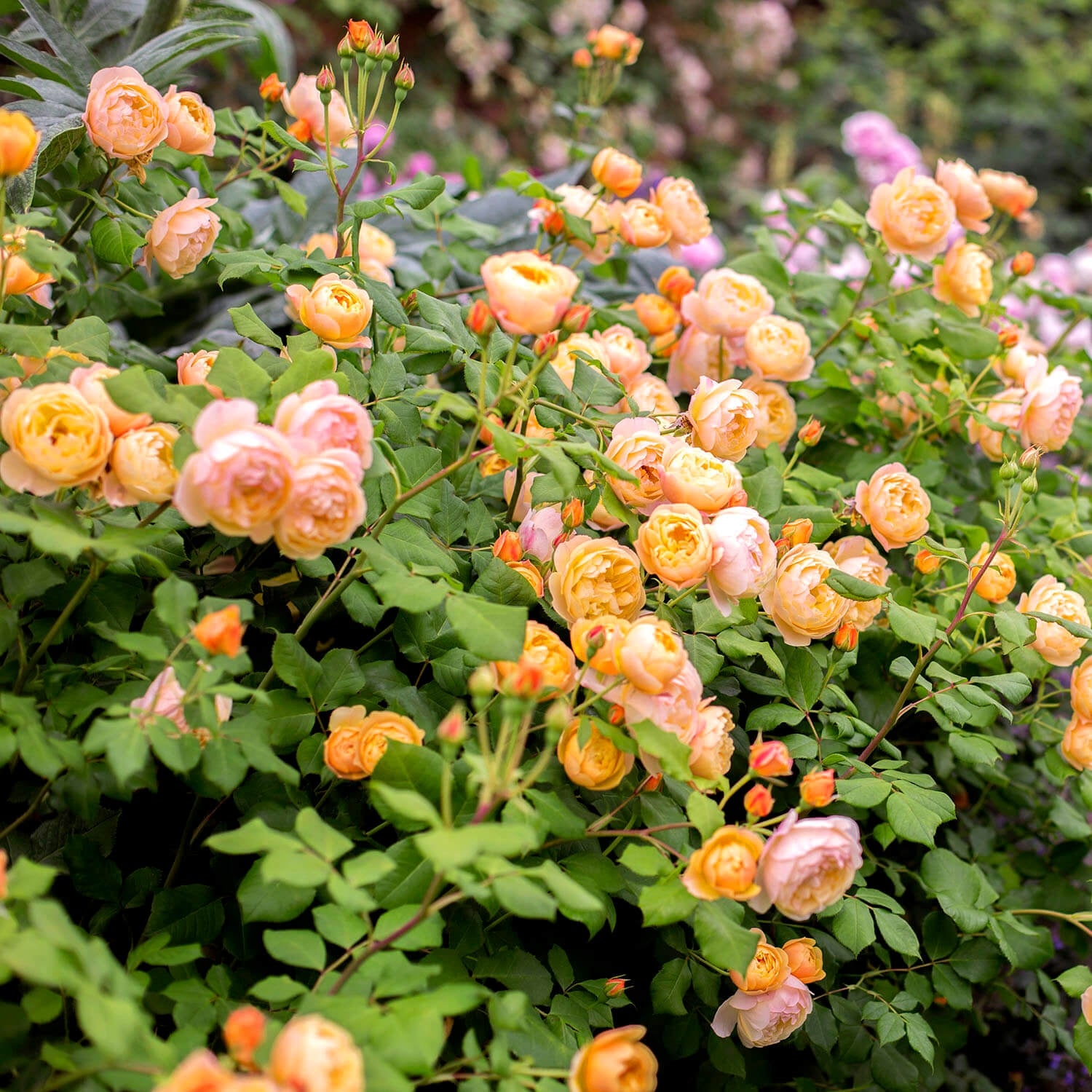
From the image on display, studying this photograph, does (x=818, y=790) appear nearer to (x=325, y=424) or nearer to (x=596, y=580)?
(x=596, y=580)

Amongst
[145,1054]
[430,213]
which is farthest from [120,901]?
[430,213]

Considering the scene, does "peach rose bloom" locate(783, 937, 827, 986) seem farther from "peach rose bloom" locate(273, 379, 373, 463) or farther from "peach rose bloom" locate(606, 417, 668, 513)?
"peach rose bloom" locate(273, 379, 373, 463)

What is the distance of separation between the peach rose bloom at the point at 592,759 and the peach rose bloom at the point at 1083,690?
1.75 ft

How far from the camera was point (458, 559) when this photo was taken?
92 cm

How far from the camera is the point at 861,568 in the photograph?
104cm

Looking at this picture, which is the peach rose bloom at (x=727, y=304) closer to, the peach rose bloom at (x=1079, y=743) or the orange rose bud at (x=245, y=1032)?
the peach rose bloom at (x=1079, y=743)

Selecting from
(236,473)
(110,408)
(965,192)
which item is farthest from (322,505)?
(965,192)

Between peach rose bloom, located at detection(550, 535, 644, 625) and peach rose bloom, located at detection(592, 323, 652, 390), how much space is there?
0.34 m

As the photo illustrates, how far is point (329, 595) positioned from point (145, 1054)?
0.35m

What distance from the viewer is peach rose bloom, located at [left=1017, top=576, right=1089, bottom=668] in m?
1.04

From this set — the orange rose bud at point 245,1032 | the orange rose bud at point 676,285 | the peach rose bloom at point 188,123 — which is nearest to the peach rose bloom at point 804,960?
the orange rose bud at point 245,1032

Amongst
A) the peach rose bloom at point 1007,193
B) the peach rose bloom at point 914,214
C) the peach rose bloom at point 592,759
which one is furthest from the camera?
the peach rose bloom at point 1007,193

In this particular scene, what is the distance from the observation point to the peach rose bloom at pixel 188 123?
3.31ft

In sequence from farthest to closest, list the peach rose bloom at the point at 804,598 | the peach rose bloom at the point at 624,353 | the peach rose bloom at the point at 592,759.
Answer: the peach rose bloom at the point at 624,353
the peach rose bloom at the point at 804,598
the peach rose bloom at the point at 592,759
